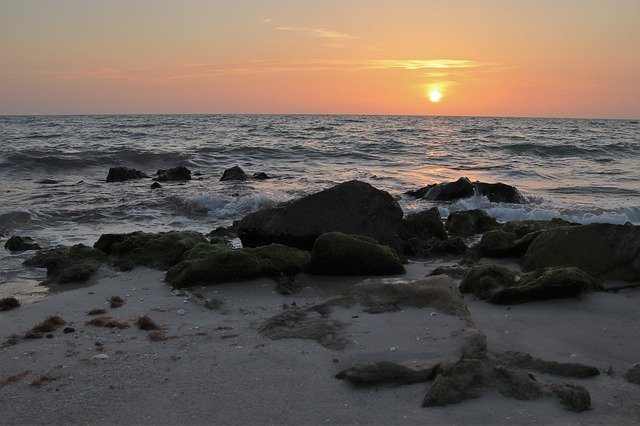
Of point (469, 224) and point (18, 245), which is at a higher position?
point (469, 224)

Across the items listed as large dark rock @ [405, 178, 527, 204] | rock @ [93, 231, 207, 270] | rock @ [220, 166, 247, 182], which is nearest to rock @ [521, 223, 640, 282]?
rock @ [93, 231, 207, 270]

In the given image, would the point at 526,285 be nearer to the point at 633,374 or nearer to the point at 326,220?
the point at 633,374

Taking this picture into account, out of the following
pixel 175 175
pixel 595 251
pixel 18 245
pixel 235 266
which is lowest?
pixel 18 245

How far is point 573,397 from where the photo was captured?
3.29 metres

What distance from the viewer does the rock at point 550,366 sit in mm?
3748

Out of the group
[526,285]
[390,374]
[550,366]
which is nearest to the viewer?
[390,374]

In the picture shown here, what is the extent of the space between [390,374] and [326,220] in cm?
461

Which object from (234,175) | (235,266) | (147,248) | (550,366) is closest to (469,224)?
(235,266)

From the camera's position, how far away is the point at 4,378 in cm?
399

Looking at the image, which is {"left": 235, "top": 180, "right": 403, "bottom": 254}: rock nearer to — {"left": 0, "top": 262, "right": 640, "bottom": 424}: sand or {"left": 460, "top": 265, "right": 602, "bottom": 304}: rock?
{"left": 0, "top": 262, "right": 640, "bottom": 424}: sand

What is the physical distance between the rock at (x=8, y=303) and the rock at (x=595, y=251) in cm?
577

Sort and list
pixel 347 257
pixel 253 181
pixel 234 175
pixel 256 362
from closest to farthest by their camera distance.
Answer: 1. pixel 256 362
2. pixel 347 257
3. pixel 253 181
4. pixel 234 175

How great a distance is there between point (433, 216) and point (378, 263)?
282 centimetres

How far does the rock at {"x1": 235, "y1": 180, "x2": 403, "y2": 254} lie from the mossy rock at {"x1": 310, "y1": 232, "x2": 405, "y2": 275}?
1.10m
